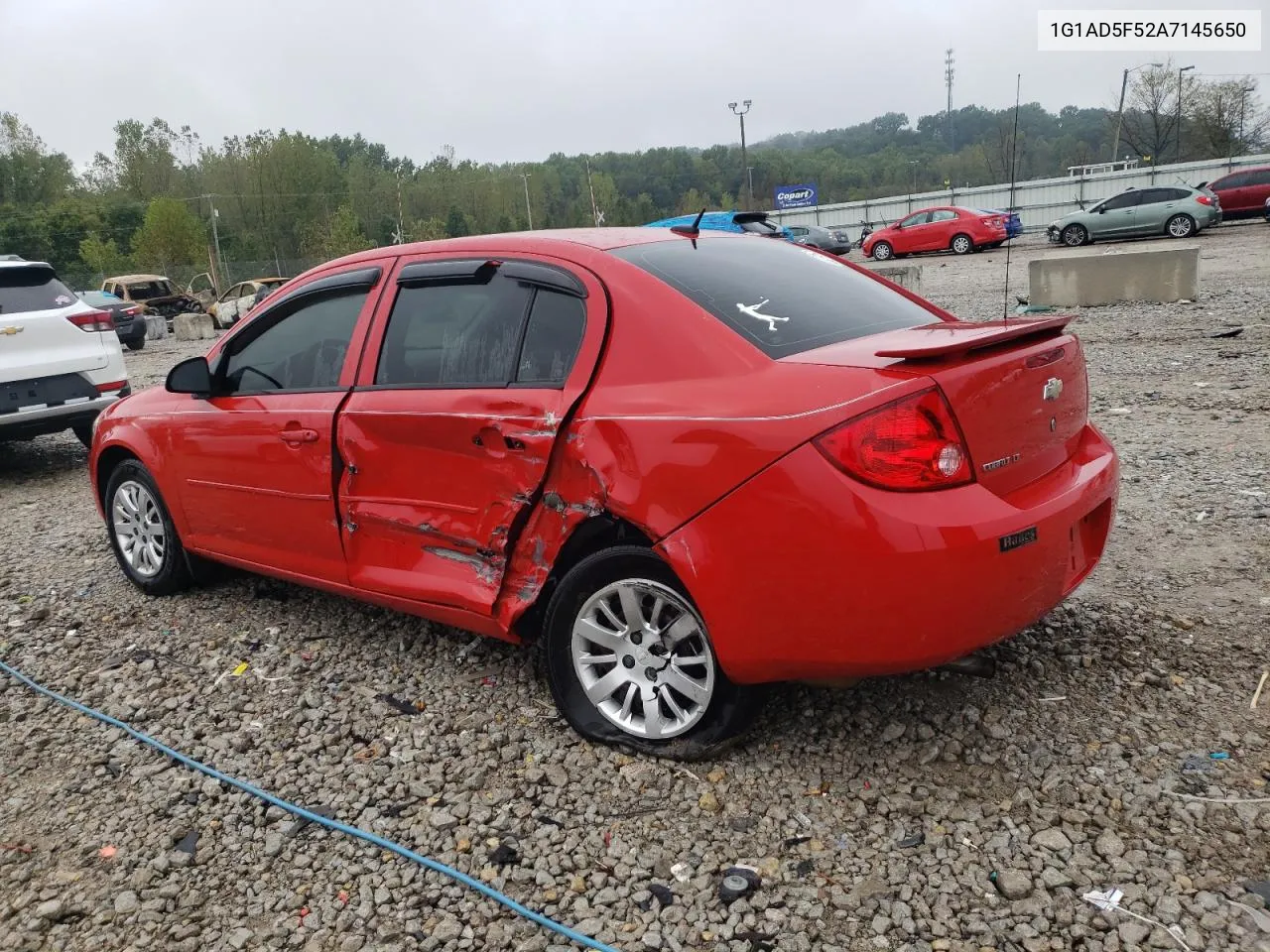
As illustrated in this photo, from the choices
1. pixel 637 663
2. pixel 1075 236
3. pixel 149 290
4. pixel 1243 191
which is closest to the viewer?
pixel 637 663

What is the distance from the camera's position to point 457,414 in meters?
3.28

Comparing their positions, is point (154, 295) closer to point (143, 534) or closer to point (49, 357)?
point (49, 357)

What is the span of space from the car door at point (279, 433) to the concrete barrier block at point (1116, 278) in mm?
11761

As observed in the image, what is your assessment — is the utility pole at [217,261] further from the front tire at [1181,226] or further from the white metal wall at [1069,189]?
the front tire at [1181,226]

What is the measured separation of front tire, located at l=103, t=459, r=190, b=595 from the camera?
15.9 feet

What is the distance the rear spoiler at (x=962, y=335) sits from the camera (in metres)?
2.58

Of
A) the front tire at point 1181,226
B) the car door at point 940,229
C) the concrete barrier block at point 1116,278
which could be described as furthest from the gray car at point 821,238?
the concrete barrier block at point 1116,278

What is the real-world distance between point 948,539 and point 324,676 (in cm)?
261

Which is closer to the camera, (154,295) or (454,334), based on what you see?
(454,334)

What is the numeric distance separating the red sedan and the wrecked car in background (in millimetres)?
21875

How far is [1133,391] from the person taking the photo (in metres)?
8.02

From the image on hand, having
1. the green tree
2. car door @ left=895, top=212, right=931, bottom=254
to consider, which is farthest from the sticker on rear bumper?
the green tree

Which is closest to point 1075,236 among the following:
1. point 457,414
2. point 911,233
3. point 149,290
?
point 911,233

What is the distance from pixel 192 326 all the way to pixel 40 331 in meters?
18.5
